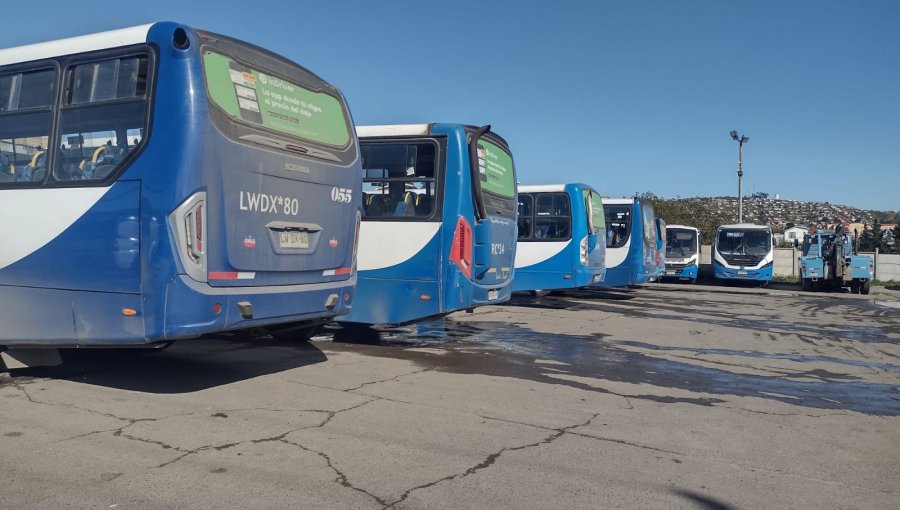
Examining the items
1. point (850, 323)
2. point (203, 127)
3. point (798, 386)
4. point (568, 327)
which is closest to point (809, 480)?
point (798, 386)

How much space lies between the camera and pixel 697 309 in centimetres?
1908

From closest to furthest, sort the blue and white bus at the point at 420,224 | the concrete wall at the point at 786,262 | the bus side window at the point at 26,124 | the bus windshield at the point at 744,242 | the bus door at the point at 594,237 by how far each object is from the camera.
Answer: the bus side window at the point at 26,124, the blue and white bus at the point at 420,224, the bus door at the point at 594,237, the bus windshield at the point at 744,242, the concrete wall at the point at 786,262

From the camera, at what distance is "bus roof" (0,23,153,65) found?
632 cm

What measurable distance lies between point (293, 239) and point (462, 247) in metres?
3.36

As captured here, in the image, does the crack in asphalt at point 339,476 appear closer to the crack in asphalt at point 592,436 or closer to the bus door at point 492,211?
the crack in asphalt at point 592,436

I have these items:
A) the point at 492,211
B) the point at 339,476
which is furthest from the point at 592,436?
the point at 492,211

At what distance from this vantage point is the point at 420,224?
9.95 metres

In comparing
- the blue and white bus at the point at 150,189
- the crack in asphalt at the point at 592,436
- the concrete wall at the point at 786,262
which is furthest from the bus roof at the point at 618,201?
the concrete wall at the point at 786,262

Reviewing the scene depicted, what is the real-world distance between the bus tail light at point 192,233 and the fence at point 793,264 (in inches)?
1382

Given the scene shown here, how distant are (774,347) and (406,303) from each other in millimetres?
6329

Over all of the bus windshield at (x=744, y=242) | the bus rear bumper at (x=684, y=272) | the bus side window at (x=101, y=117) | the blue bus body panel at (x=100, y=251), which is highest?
the bus side window at (x=101, y=117)

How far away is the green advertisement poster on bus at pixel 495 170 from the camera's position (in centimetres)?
1080

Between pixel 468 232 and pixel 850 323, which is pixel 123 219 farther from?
pixel 850 323

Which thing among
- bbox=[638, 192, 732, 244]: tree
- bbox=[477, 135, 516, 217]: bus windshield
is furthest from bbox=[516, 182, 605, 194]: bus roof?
bbox=[638, 192, 732, 244]: tree
